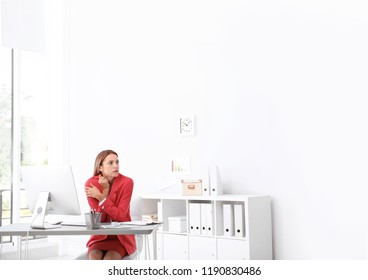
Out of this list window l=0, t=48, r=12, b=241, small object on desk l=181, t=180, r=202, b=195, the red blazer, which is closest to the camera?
the red blazer

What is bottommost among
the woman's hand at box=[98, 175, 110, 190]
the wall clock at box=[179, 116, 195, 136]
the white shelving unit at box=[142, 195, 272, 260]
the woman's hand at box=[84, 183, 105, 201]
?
the white shelving unit at box=[142, 195, 272, 260]

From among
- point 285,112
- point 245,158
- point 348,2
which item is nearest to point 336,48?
point 348,2

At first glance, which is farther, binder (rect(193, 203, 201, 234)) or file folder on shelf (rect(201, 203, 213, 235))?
binder (rect(193, 203, 201, 234))

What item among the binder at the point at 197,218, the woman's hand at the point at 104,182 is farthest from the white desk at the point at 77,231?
the binder at the point at 197,218

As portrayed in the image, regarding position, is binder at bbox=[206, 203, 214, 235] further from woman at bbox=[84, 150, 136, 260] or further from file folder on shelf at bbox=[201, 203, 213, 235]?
woman at bbox=[84, 150, 136, 260]

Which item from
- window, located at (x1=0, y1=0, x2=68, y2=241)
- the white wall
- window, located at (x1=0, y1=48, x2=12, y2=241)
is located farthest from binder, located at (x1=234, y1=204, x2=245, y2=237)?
window, located at (x1=0, y1=48, x2=12, y2=241)

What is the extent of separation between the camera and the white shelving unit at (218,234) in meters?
4.28

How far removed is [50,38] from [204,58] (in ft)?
7.52

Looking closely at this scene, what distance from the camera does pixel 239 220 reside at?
4340mm

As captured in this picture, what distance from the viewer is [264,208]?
441 cm

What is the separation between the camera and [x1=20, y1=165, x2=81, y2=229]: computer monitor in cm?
338

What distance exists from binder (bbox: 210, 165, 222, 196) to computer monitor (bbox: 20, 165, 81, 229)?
156cm

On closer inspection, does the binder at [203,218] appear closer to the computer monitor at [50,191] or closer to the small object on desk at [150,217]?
the small object on desk at [150,217]

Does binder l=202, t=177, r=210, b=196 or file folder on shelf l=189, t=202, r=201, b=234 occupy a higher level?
binder l=202, t=177, r=210, b=196
